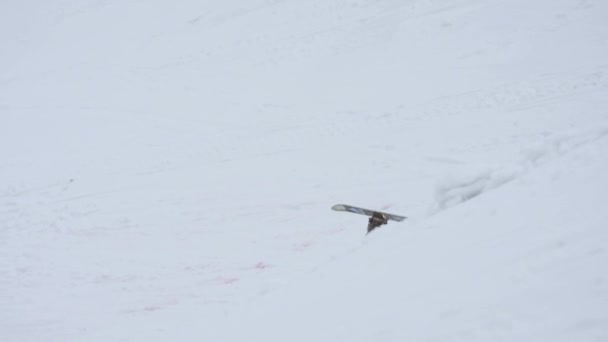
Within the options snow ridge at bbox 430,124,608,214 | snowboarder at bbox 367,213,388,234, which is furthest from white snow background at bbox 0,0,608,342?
snowboarder at bbox 367,213,388,234

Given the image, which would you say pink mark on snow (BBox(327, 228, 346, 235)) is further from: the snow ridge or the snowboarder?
the snow ridge

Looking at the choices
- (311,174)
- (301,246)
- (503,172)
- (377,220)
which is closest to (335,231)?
(301,246)

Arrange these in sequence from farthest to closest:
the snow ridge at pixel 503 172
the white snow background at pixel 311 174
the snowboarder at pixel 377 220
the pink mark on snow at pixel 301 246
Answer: the pink mark on snow at pixel 301 246, the snowboarder at pixel 377 220, the snow ridge at pixel 503 172, the white snow background at pixel 311 174

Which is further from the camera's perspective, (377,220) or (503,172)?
(377,220)

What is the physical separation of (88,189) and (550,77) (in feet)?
26.4

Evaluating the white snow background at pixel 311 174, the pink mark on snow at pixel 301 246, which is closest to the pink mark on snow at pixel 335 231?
the white snow background at pixel 311 174

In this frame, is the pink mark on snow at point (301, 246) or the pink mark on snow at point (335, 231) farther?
the pink mark on snow at point (335, 231)

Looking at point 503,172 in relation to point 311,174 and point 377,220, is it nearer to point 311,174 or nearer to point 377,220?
point 377,220

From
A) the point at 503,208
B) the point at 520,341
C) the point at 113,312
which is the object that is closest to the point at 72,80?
the point at 113,312

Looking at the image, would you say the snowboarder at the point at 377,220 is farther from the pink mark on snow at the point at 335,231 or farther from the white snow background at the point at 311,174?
the pink mark on snow at the point at 335,231

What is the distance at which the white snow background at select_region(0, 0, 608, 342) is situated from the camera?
420cm

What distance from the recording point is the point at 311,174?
412 inches

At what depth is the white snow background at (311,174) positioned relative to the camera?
4199 mm

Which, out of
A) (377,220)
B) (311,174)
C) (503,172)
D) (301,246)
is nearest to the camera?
(503,172)
